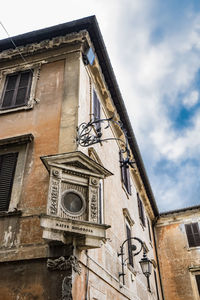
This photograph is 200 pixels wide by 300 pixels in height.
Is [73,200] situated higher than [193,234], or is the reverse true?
[193,234]

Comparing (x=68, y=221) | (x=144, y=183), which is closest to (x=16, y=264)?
(x=68, y=221)

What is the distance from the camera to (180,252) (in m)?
18.8

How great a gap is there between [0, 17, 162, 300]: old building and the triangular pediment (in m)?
0.02

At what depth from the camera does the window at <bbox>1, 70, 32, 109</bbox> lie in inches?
360

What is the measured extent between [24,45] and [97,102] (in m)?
3.41

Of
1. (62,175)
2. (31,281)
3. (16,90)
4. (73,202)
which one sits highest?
(16,90)

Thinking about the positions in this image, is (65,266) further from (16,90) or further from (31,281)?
(16,90)

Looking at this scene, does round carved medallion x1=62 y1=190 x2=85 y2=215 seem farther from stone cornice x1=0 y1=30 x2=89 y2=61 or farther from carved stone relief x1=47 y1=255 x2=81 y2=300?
stone cornice x1=0 y1=30 x2=89 y2=61

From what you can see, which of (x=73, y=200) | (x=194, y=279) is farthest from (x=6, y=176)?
(x=194, y=279)

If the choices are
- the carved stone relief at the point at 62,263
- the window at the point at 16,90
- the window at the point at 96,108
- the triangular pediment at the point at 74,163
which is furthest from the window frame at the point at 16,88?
the carved stone relief at the point at 62,263

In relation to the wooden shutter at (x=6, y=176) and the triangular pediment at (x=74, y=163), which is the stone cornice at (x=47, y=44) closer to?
the wooden shutter at (x=6, y=176)

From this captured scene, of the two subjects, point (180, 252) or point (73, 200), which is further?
point (180, 252)

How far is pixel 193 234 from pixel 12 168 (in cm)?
1515

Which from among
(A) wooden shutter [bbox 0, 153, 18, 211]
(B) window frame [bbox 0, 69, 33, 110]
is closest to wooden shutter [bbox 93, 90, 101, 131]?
(B) window frame [bbox 0, 69, 33, 110]
